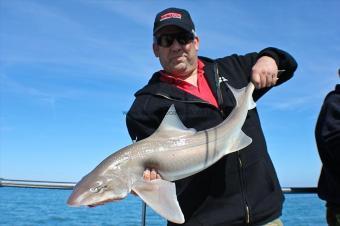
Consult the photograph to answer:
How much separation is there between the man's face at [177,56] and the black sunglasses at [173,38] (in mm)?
19

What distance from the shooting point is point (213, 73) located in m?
4.37

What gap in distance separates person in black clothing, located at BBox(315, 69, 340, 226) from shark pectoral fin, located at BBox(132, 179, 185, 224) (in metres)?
1.45

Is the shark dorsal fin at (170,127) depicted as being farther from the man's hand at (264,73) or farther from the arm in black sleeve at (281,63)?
the arm in black sleeve at (281,63)

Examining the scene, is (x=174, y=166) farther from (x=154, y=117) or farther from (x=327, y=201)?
(x=327, y=201)

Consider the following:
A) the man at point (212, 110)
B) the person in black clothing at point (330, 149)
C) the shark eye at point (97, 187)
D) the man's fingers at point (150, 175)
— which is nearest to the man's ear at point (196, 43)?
the man at point (212, 110)

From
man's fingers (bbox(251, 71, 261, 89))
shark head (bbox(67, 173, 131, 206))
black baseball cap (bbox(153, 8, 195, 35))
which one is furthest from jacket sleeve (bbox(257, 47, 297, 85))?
shark head (bbox(67, 173, 131, 206))

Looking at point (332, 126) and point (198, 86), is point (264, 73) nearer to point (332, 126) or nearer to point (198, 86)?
point (198, 86)

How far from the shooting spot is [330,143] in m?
3.97

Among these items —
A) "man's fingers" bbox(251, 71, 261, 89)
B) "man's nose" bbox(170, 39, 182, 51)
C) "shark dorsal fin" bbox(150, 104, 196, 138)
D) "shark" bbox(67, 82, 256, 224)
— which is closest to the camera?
"shark" bbox(67, 82, 256, 224)

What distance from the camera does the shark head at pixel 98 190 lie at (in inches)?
127

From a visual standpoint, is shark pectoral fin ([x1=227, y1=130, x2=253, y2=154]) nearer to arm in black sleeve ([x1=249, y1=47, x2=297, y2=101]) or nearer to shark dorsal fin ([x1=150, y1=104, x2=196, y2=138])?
shark dorsal fin ([x1=150, y1=104, x2=196, y2=138])

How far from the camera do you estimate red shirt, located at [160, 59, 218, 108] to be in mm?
4227

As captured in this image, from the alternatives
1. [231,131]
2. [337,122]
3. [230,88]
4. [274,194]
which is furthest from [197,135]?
[337,122]

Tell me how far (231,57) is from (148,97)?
98 cm
